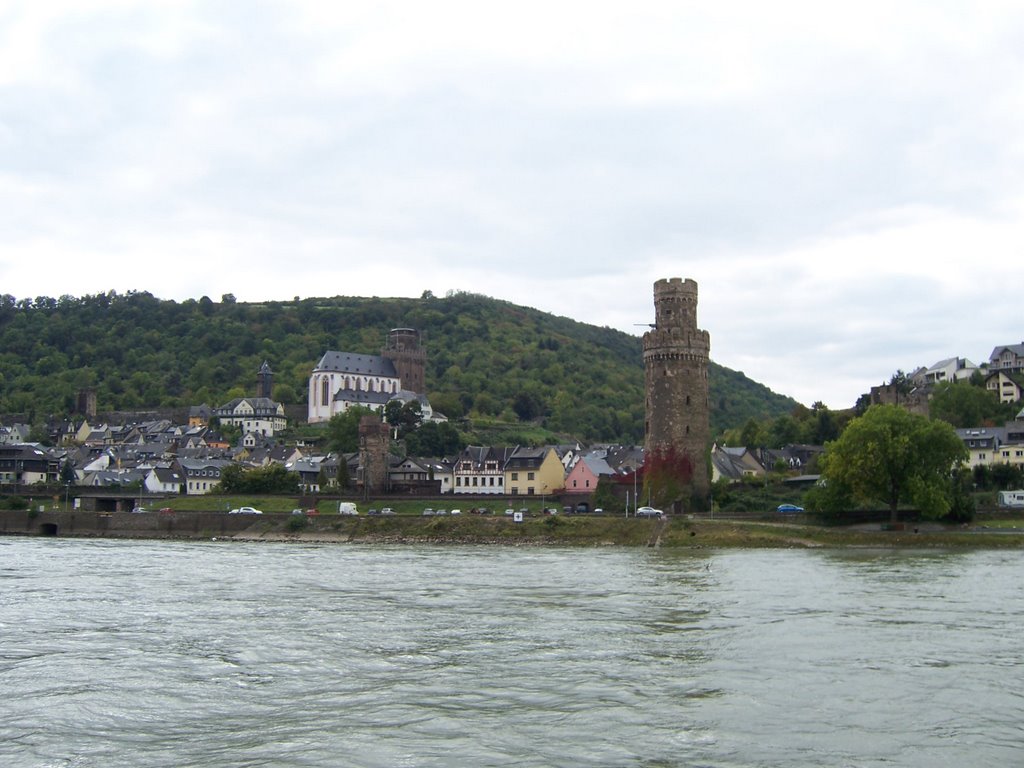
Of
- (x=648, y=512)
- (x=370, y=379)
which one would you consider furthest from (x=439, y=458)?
(x=370, y=379)

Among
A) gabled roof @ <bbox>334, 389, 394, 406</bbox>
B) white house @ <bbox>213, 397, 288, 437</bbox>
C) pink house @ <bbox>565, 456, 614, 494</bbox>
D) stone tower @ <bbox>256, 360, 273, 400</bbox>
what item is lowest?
pink house @ <bbox>565, 456, 614, 494</bbox>

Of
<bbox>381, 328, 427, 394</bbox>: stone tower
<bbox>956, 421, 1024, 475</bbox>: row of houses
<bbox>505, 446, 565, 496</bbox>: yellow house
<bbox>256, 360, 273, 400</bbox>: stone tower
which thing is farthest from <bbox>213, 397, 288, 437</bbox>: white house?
<bbox>956, 421, 1024, 475</bbox>: row of houses

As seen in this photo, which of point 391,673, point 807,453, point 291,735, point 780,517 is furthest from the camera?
point 807,453

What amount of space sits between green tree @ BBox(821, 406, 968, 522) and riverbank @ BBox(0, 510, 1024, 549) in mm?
1893

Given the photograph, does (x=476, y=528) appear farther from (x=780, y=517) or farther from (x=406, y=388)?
(x=406, y=388)

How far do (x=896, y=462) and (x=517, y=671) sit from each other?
145 ft

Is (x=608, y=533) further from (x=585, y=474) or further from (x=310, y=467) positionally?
(x=310, y=467)

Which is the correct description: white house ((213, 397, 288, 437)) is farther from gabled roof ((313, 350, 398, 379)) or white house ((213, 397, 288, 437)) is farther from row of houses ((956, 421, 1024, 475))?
row of houses ((956, 421, 1024, 475))

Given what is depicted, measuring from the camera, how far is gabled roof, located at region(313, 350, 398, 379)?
157 metres

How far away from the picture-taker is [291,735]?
16.4 m

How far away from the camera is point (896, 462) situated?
5984 centimetres

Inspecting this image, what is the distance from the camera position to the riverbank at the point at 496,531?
57719mm

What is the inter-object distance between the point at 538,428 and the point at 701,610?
12199 centimetres

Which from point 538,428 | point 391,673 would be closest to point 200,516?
point 391,673
